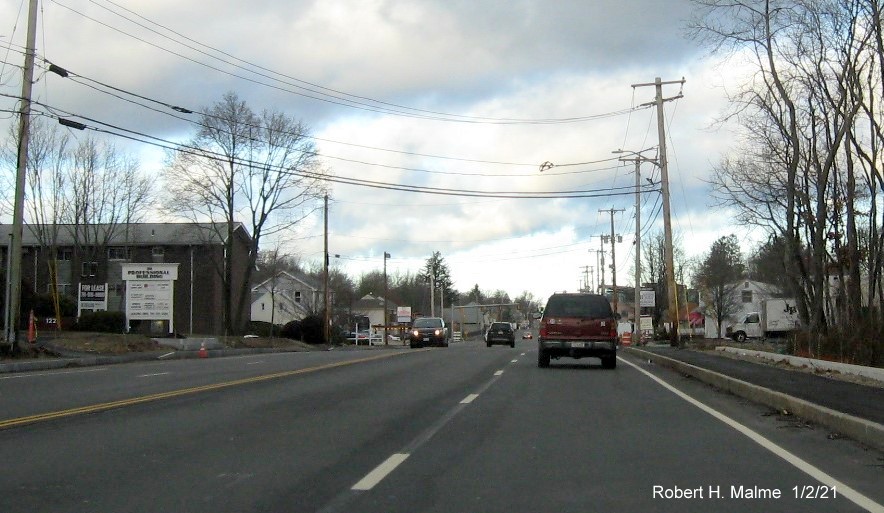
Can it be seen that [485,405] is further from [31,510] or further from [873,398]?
[31,510]

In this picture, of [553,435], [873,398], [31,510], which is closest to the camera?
[31,510]

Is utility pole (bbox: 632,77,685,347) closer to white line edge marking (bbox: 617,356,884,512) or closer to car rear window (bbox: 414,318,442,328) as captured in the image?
car rear window (bbox: 414,318,442,328)

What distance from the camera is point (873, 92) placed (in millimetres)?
26562

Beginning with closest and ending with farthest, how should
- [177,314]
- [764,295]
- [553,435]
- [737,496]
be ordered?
1. [737,496]
2. [553,435]
3. [177,314]
4. [764,295]

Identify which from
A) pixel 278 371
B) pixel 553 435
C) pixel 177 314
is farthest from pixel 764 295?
pixel 553 435

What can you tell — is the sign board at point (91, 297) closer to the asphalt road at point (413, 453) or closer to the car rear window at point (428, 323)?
the car rear window at point (428, 323)

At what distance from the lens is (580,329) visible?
886 inches

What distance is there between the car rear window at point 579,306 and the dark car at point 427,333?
25882 millimetres

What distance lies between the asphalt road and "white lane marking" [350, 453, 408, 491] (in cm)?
3

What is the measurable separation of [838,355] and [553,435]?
1557 centimetres

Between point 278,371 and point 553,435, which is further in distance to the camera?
Answer: point 278,371

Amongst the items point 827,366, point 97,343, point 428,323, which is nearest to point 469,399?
point 827,366

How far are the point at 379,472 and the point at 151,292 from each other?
32.4 metres

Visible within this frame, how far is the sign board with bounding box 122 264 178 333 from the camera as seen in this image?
37.7 meters
